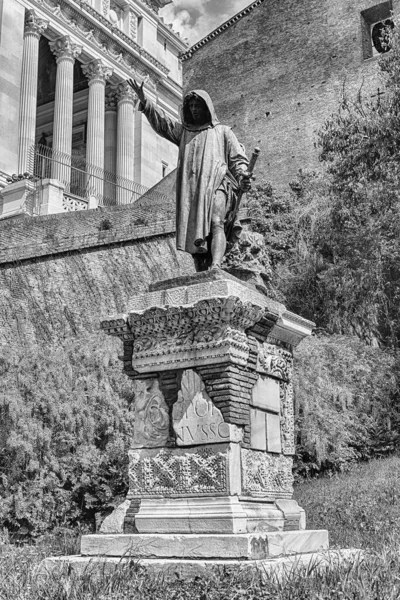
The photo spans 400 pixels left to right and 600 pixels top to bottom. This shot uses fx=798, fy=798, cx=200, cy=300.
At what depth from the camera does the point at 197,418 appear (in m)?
6.19

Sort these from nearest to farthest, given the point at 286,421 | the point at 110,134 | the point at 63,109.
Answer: the point at 286,421 < the point at 63,109 < the point at 110,134

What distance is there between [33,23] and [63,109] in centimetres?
398

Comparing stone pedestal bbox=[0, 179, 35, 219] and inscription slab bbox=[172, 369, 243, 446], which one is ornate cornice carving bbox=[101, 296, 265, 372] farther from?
stone pedestal bbox=[0, 179, 35, 219]

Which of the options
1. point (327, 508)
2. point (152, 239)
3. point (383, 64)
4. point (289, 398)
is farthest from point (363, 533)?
point (152, 239)

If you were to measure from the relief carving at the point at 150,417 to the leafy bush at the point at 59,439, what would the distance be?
5622 millimetres

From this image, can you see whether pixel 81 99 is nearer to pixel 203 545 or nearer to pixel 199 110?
pixel 199 110

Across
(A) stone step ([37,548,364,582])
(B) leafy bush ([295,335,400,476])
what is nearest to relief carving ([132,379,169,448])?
(A) stone step ([37,548,364,582])

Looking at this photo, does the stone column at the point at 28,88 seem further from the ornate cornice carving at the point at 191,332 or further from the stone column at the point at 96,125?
the ornate cornice carving at the point at 191,332

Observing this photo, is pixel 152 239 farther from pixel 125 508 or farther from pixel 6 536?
pixel 125 508

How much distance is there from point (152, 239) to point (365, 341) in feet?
23.9

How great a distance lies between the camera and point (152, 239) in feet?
78.3

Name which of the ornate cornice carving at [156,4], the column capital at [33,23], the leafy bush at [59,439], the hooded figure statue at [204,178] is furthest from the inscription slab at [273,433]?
the ornate cornice carving at [156,4]

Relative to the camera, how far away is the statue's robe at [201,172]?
22.8 ft

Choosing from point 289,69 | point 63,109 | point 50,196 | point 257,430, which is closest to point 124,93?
point 63,109
